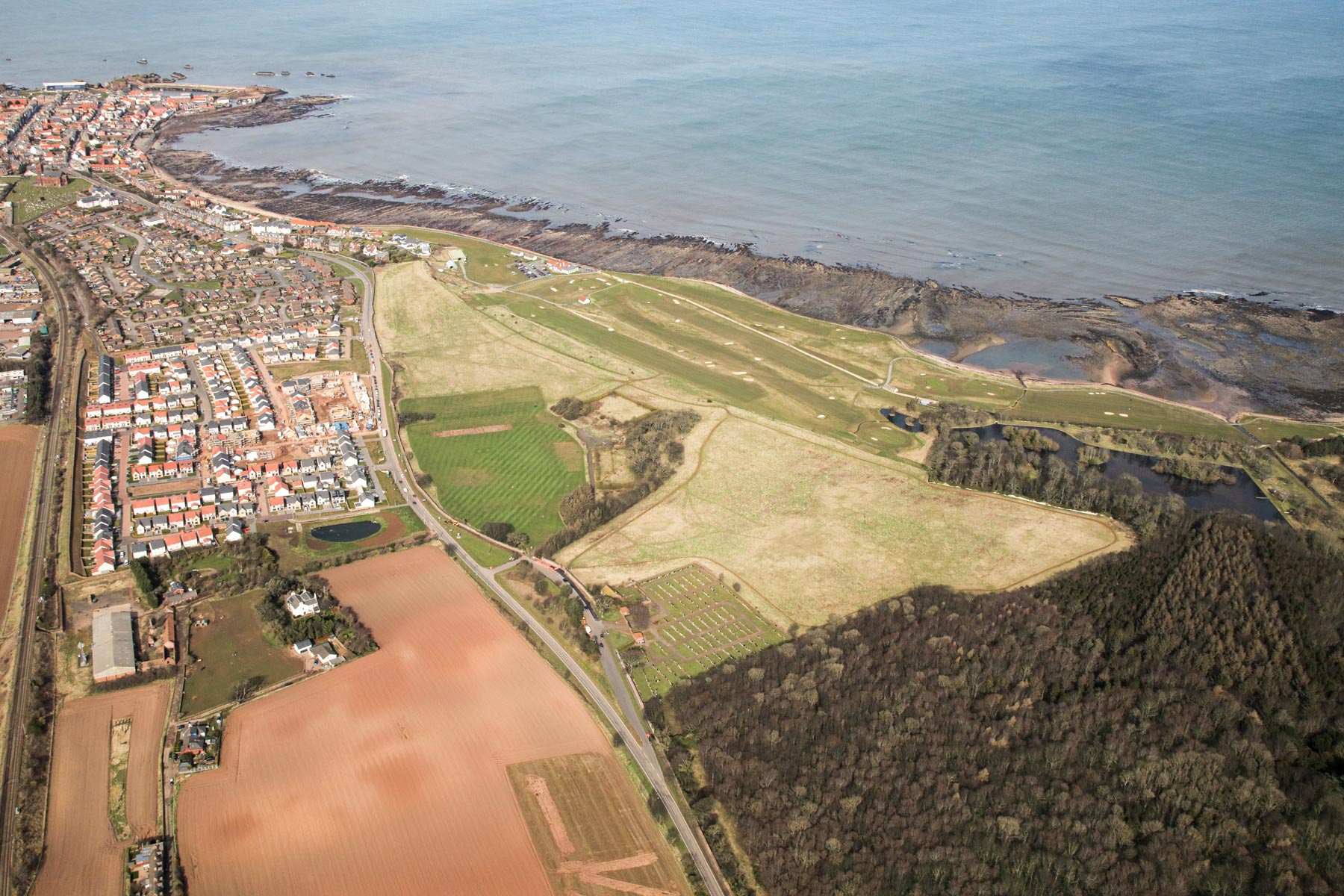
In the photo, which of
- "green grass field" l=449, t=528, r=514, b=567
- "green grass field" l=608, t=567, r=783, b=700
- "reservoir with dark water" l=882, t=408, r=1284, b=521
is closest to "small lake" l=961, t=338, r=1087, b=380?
"reservoir with dark water" l=882, t=408, r=1284, b=521

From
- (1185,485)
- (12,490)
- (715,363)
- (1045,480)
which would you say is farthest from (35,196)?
(1185,485)

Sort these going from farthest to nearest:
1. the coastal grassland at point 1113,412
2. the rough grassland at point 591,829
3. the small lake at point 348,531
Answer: the coastal grassland at point 1113,412 < the small lake at point 348,531 < the rough grassland at point 591,829

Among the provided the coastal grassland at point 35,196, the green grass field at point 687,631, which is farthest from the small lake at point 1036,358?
the coastal grassland at point 35,196

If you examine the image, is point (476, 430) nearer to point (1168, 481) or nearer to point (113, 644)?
point (113, 644)

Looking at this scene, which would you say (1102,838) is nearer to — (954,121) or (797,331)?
(797,331)

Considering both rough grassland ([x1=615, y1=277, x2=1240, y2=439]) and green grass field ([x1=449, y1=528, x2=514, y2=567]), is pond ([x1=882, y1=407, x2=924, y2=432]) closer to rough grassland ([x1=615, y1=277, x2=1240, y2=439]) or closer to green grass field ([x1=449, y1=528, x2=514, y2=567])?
rough grassland ([x1=615, y1=277, x2=1240, y2=439])

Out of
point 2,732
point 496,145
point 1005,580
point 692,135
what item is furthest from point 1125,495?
point 496,145

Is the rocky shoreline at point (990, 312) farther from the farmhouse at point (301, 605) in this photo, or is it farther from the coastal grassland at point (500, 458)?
the farmhouse at point (301, 605)
